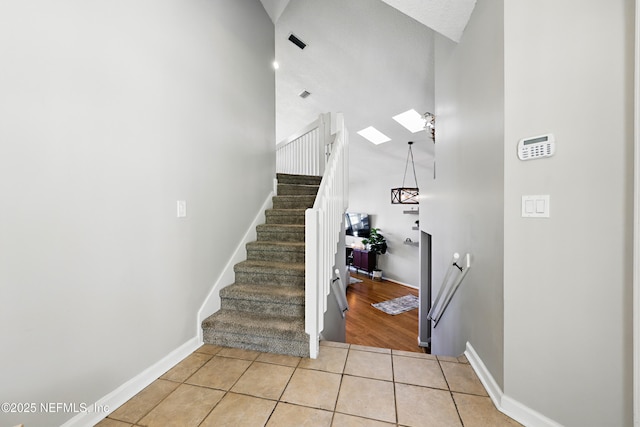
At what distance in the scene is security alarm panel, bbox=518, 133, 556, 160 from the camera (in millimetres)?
1200

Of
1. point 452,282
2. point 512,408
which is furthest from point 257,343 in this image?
point 452,282

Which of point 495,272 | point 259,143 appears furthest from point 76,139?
point 495,272

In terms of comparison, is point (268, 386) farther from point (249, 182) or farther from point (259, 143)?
point (259, 143)

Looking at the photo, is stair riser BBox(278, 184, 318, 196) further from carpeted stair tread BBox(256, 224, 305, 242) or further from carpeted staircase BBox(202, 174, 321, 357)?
carpeted stair tread BBox(256, 224, 305, 242)

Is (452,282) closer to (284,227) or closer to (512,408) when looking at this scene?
(512,408)

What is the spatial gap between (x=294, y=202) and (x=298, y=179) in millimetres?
748

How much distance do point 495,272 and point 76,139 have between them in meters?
2.27

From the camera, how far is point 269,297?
6.97ft

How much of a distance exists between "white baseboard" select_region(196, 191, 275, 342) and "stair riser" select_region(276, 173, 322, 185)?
34.8 inches

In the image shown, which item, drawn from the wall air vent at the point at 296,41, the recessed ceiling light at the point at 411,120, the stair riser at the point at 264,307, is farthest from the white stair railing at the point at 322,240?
the recessed ceiling light at the point at 411,120

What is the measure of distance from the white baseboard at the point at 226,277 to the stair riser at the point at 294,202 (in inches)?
11.6

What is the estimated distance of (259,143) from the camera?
9.81 ft

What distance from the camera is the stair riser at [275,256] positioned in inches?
101

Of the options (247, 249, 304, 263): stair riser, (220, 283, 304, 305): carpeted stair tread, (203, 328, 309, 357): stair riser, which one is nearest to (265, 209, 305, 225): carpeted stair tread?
(247, 249, 304, 263): stair riser
